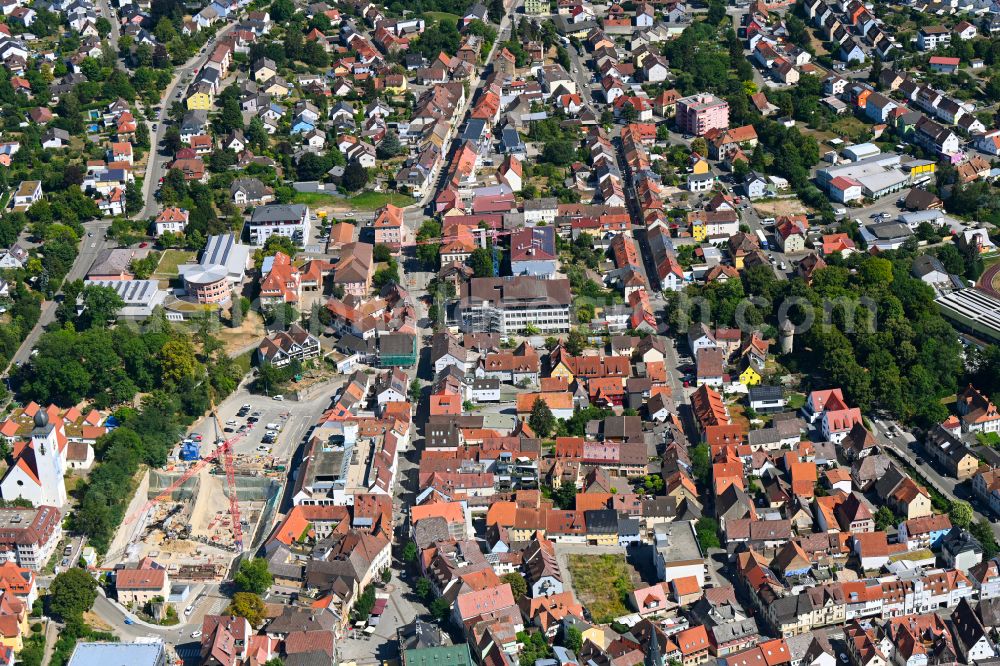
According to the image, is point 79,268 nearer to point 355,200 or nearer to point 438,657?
point 355,200

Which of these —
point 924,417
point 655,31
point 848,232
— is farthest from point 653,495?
point 655,31

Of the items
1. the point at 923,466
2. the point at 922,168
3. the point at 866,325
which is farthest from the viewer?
the point at 922,168

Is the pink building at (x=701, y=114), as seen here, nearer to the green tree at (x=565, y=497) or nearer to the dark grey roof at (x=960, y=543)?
the green tree at (x=565, y=497)

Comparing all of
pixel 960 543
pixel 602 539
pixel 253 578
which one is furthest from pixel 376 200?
pixel 960 543

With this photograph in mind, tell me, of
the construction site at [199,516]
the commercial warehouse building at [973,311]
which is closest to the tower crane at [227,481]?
the construction site at [199,516]

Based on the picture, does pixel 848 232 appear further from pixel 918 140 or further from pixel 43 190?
pixel 43 190

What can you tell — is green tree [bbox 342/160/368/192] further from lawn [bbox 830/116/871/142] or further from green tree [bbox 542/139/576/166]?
lawn [bbox 830/116/871/142]

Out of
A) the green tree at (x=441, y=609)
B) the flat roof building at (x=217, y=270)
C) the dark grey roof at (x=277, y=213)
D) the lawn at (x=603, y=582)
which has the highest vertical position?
the green tree at (x=441, y=609)
